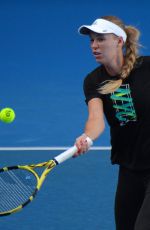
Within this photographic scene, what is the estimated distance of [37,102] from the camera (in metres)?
8.55

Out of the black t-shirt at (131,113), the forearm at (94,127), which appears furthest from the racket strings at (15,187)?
the black t-shirt at (131,113)

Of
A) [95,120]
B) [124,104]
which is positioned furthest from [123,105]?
[95,120]

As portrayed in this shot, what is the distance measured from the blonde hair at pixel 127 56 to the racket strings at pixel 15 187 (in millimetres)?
731

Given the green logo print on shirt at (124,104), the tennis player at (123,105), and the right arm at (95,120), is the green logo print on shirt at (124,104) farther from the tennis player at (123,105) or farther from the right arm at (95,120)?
the right arm at (95,120)

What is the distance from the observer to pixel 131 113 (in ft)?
11.6

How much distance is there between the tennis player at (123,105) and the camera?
11.6 feet

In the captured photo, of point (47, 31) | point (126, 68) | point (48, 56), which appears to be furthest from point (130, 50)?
point (47, 31)

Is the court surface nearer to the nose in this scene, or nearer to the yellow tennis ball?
the yellow tennis ball

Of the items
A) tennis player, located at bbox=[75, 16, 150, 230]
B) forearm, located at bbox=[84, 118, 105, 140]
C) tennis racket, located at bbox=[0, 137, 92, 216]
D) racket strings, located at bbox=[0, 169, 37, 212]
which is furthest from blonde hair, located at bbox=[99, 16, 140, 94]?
racket strings, located at bbox=[0, 169, 37, 212]

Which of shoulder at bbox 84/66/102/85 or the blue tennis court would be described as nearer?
shoulder at bbox 84/66/102/85

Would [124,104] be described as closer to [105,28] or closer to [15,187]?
[105,28]

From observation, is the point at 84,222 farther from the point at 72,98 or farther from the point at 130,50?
the point at 72,98

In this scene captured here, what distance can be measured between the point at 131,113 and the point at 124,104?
70 millimetres

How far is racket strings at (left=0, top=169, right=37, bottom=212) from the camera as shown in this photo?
3.71 m
